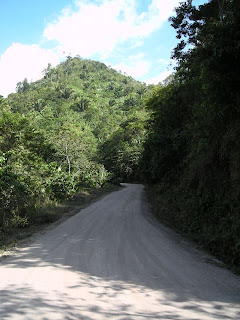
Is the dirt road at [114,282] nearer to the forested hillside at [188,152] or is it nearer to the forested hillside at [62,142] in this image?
the forested hillside at [188,152]

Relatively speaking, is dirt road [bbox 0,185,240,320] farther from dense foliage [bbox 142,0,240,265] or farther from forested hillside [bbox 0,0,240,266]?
forested hillside [bbox 0,0,240,266]

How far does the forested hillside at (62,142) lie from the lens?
10.5 meters

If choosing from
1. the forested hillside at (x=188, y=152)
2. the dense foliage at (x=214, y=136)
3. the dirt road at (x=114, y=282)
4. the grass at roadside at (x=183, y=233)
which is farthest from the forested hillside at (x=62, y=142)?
the dense foliage at (x=214, y=136)

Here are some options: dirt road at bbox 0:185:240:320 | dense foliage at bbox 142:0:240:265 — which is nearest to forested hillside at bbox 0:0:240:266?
dense foliage at bbox 142:0:240:265

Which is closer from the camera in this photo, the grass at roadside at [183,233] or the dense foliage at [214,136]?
the grass at roadside at [183,233]

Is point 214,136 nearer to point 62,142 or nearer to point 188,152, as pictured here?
point 188,152

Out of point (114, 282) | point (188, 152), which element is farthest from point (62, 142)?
point (114, 282)

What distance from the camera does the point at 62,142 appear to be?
25.6 metres

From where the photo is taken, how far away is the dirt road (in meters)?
3.21

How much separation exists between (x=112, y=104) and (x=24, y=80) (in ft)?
175

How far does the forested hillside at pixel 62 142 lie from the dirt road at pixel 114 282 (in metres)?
3.82

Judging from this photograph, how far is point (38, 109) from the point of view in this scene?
206 feet

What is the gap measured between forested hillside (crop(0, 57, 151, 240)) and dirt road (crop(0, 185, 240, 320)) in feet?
12.5

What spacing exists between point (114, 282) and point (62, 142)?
22.6 m
